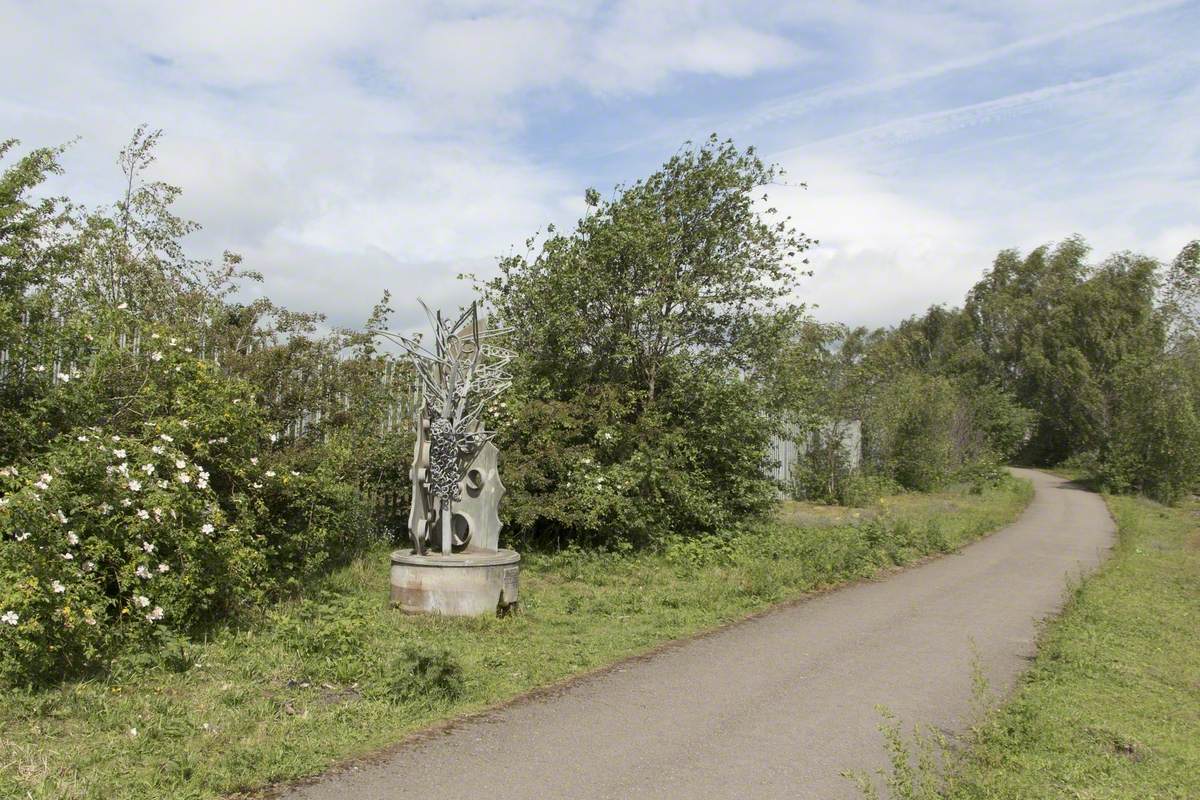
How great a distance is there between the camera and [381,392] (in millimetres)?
10977

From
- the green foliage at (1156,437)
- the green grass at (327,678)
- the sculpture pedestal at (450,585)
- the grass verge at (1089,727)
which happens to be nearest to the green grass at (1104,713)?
the grass verge at (1089,727)

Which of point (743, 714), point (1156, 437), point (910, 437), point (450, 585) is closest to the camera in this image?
point (743, 714)

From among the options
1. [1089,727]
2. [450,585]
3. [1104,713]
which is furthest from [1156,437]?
[450,585]

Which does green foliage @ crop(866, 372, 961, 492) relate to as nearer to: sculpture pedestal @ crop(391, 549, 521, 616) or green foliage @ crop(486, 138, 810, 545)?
green foliage @ crop(486, 138, 810, 545)

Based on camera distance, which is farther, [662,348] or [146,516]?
[662,348]

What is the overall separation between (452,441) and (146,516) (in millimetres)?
3239

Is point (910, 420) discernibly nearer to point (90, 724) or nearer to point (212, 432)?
point (212, 432)

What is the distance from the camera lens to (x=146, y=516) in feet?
19.7

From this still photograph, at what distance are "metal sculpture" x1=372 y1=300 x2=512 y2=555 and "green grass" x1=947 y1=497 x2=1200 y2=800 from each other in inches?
201

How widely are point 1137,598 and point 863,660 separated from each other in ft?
17.8

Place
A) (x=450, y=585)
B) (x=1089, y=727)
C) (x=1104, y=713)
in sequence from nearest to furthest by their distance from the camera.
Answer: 1. (x=1089, y=727)
2. (x=1104, y=713)
3. (x=450, y=585)

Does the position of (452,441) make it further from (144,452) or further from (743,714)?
(743,714)

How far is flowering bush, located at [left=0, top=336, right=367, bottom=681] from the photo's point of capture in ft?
17.8

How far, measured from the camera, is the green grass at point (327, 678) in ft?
14.9
